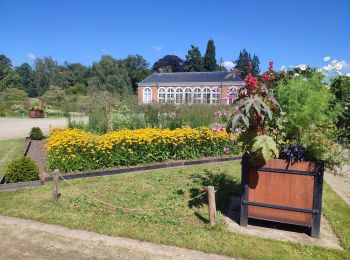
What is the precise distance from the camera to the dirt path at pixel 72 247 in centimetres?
297

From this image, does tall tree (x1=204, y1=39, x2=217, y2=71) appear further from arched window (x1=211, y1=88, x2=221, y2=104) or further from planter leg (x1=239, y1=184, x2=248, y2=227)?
planter leg (x1=239, y1=184, x2=248, y2=227)

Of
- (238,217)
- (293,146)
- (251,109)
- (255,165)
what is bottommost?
(238,217)

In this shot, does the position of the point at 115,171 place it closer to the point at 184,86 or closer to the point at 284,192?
the point at 284,192

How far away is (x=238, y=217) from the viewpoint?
13.0 ft

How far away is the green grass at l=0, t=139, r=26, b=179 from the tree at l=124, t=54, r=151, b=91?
4467 centimetres

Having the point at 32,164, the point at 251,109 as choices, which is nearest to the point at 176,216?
the point at 251,109

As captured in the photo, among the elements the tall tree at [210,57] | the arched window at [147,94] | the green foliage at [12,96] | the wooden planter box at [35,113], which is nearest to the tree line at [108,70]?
the tall tree at [210,57]

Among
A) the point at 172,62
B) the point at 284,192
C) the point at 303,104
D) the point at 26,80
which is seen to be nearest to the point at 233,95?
the point at 303,104

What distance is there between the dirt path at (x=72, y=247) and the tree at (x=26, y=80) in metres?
60.5

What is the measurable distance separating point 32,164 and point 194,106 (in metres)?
6.40

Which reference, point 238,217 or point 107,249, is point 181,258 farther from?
point 238,217

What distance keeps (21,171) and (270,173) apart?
158 inches

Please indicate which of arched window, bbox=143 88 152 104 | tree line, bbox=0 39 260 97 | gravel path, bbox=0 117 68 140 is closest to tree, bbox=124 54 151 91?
tree line, bbox=0 39 260 97

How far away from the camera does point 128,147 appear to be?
20.6 ft
